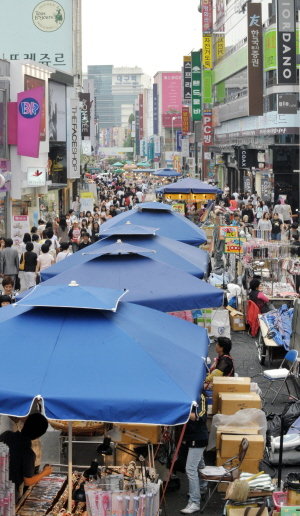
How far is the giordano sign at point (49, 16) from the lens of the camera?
4409 centimetres

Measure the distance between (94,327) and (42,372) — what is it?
0.63 metres

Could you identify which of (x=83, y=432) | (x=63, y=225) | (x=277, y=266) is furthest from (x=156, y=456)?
(x=63, y=225)

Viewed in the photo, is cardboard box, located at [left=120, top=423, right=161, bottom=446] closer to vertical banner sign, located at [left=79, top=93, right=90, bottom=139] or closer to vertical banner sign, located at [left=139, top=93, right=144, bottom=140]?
vertical banner sign, located at [left=79, top=93, right=90, bottom=139]

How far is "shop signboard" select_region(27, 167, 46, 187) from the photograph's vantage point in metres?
25.7

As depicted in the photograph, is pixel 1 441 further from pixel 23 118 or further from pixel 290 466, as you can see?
pixel 23 118

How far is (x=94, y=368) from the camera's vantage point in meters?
5.16

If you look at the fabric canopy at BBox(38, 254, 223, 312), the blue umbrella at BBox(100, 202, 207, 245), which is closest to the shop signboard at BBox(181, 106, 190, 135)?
the blue umbrella at BBox(100, 202, 207, 245)

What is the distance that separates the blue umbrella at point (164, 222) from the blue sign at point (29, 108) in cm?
872

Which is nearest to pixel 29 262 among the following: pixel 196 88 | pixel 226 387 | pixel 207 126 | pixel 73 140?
pixel 226 387

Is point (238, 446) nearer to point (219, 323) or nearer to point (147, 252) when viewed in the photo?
point (147, 252)

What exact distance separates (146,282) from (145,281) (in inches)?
1.1

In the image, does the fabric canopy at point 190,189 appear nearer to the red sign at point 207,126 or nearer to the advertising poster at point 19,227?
the advertising poster at point 19,227

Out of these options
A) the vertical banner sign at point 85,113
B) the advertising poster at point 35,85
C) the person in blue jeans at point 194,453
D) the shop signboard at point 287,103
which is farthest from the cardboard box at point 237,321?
the vertical banner sign at point 85,113

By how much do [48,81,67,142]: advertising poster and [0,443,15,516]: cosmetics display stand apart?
2951cm
